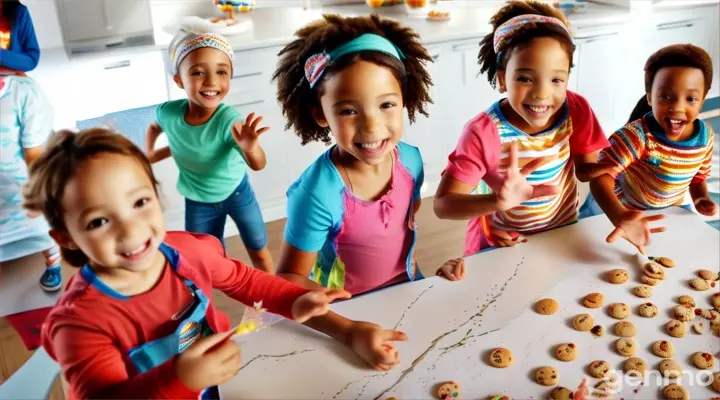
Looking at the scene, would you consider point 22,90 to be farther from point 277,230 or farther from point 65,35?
point 277,230

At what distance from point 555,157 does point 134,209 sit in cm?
51

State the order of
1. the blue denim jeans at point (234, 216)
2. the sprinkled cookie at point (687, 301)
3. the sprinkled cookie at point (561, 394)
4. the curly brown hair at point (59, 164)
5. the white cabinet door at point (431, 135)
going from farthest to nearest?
the white cabinet door at point (431, 135)
the blue denim jeans at point (234, 216)
the sprinkled cookie at point (687, 301)
the sprinkled cookie at point (561, 394)
the curly brown hair at point (59, 164)

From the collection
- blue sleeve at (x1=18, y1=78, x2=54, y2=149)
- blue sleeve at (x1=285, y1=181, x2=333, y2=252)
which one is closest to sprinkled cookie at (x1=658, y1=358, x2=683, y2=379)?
blue sleeve at (x1=285, y1=181, x2=333, y2=252)

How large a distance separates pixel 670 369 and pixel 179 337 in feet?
1.37

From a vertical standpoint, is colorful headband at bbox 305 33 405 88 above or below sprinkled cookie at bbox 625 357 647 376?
above

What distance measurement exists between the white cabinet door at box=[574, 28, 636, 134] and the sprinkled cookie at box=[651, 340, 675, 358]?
95cm

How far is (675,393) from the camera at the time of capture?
0.52 meters

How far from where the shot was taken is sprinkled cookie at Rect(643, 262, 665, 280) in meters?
0.65

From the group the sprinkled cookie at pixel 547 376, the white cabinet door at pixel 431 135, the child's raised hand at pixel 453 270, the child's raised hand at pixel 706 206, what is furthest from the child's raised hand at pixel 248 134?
the white cabinet door at pixel 431 135

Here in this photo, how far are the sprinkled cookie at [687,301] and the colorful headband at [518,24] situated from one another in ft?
0.96

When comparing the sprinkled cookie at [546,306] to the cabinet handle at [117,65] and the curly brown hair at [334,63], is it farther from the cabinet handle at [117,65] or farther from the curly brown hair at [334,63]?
the cabinet handle at [117,65]

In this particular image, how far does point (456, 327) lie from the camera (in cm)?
59

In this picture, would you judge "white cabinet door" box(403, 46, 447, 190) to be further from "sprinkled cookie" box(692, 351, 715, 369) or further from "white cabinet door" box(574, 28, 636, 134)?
"sprinkled cookie" box(692, 351, 715, 369)

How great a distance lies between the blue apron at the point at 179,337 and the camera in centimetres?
45
